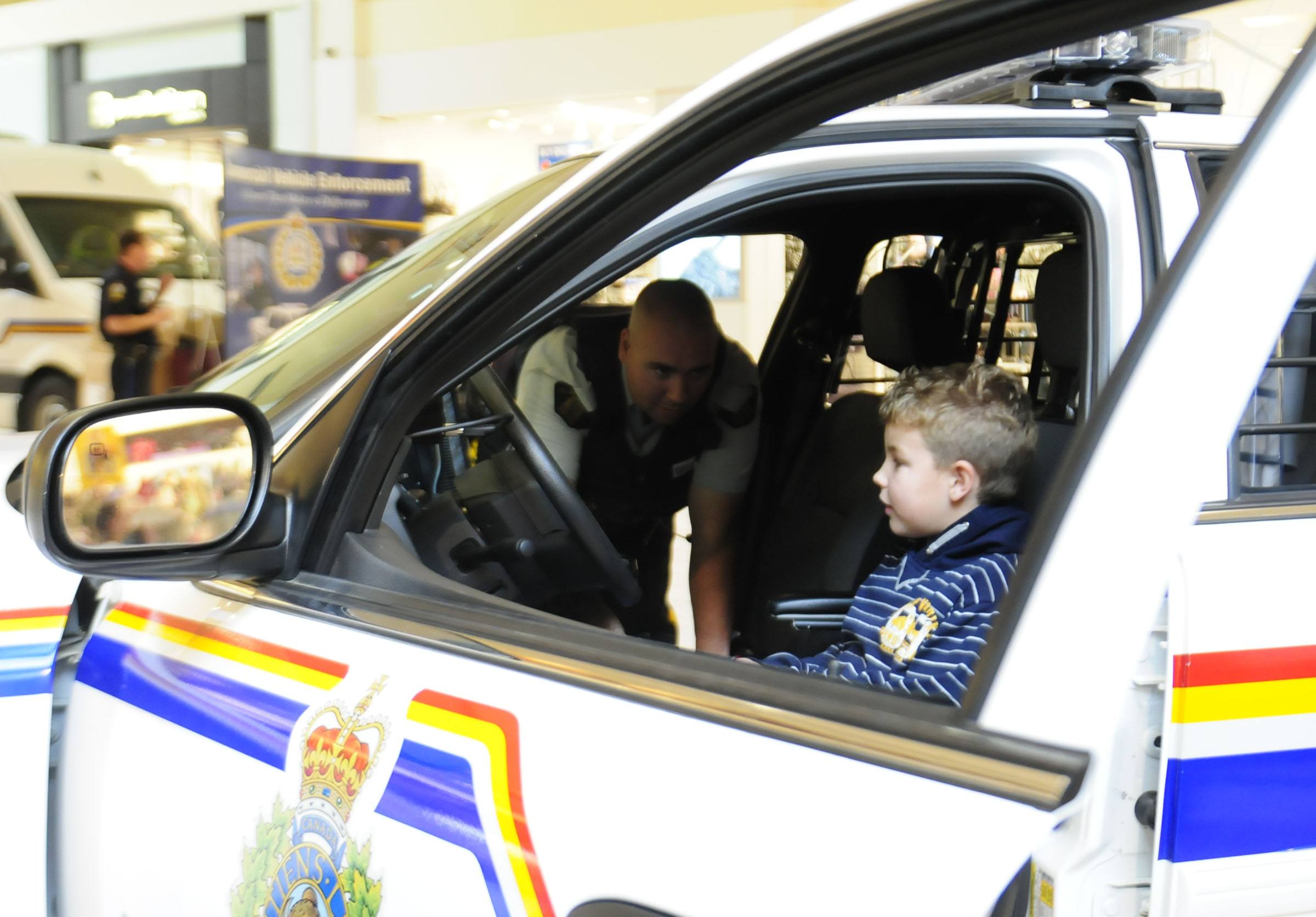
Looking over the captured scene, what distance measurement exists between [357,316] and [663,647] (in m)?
0.71

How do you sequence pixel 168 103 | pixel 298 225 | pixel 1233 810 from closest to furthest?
pixel 1233 810 → pixel 298 225 → pixel 168 103

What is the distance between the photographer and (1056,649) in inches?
26.6

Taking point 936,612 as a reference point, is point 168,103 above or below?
above

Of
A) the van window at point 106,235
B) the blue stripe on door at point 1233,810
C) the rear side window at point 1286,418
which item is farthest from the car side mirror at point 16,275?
the blue stripe on door at point 1233,810

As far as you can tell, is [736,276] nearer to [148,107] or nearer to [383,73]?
[383,73]

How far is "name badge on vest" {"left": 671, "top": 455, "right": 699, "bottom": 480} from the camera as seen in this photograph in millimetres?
2293

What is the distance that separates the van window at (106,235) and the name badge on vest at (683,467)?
19.5 ft

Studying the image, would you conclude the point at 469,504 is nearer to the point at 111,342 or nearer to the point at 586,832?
the point at 586,832

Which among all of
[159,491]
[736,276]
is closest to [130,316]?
[736,276]

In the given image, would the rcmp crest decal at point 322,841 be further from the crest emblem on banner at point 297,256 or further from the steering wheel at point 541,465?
the crest emblem on banner at point 297,256

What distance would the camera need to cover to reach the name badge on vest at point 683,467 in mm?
2293

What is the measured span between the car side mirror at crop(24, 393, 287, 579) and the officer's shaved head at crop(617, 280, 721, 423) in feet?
3.50

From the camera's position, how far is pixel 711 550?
229 cm

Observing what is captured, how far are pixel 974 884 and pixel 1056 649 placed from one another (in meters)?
0.14
